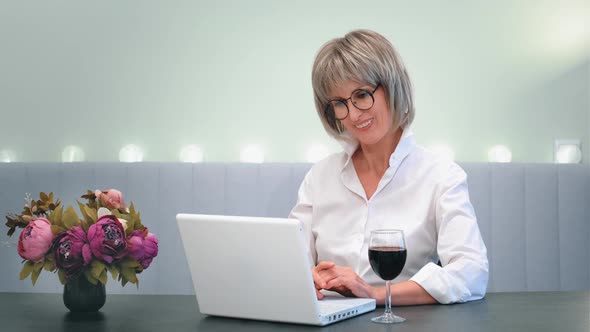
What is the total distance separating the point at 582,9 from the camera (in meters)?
3.19

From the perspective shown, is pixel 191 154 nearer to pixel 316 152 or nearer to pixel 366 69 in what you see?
pixel 316 152

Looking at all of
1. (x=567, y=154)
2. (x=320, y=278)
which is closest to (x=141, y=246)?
(x=320, y=278)

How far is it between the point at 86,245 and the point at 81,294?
0.44 feet

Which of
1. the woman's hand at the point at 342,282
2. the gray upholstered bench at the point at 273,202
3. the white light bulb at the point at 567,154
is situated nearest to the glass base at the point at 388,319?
the woman's hand at the point at 342,282

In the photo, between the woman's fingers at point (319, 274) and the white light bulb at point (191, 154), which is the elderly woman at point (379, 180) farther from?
the white light bulb at point (191, 154)

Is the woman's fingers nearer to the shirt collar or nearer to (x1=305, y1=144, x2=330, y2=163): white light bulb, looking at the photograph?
the shirt collar

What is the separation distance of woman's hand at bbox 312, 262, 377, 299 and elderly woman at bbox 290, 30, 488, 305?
136 millimetres

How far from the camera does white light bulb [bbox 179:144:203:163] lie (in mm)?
3203

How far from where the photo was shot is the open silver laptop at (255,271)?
1.42 metres

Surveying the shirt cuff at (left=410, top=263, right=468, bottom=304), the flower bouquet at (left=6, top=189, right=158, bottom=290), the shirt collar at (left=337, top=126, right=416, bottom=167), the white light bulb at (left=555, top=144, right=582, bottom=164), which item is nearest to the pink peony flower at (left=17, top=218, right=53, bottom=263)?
the flower bouquet at (left=6, top=189, right=158, bottom=290)

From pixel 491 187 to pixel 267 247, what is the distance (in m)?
1.57

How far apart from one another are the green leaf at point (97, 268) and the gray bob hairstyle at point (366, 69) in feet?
2.64

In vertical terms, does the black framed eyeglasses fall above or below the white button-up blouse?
above

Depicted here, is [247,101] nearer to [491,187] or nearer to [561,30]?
[491,187]
